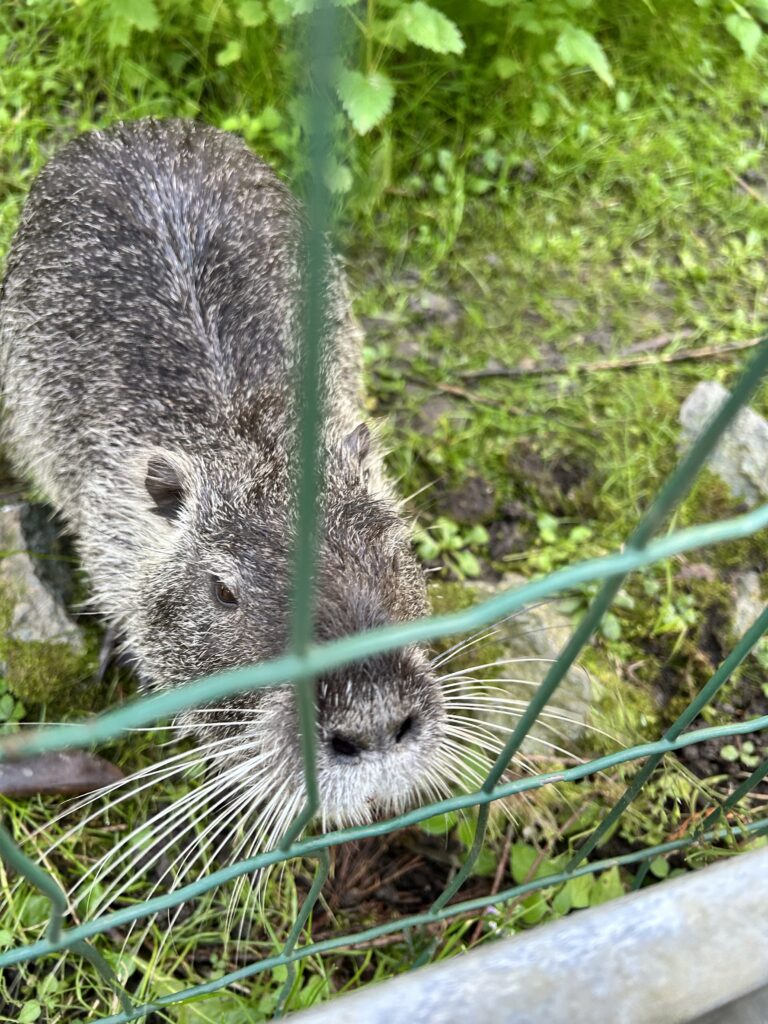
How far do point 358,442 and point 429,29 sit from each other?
176 centimetres

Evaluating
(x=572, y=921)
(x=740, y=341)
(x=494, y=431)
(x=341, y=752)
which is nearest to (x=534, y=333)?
(x=494, y=431)

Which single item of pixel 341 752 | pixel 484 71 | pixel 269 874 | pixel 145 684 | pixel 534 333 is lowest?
pixel 269 874

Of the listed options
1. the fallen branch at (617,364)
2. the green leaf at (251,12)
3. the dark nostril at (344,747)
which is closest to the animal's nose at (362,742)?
the dark nostril at (344,747)

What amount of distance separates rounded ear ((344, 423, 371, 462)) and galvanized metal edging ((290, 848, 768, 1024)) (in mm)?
1406

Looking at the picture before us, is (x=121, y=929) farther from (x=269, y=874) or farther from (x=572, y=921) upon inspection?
(x=572, y=921)

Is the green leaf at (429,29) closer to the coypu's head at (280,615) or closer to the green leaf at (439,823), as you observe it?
the coypu's head at (280,615)

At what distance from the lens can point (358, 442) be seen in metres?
2.47

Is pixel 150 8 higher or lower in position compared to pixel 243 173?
higher

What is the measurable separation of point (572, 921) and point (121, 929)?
1546 millimetres

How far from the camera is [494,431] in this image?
346 cm

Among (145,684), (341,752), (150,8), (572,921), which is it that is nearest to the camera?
(572,921)

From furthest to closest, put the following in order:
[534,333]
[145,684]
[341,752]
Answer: [534,333] < [145,684] < [341,752]

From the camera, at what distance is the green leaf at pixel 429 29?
313 cm

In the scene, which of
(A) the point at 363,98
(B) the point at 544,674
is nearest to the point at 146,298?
(A) the point at 363,98
